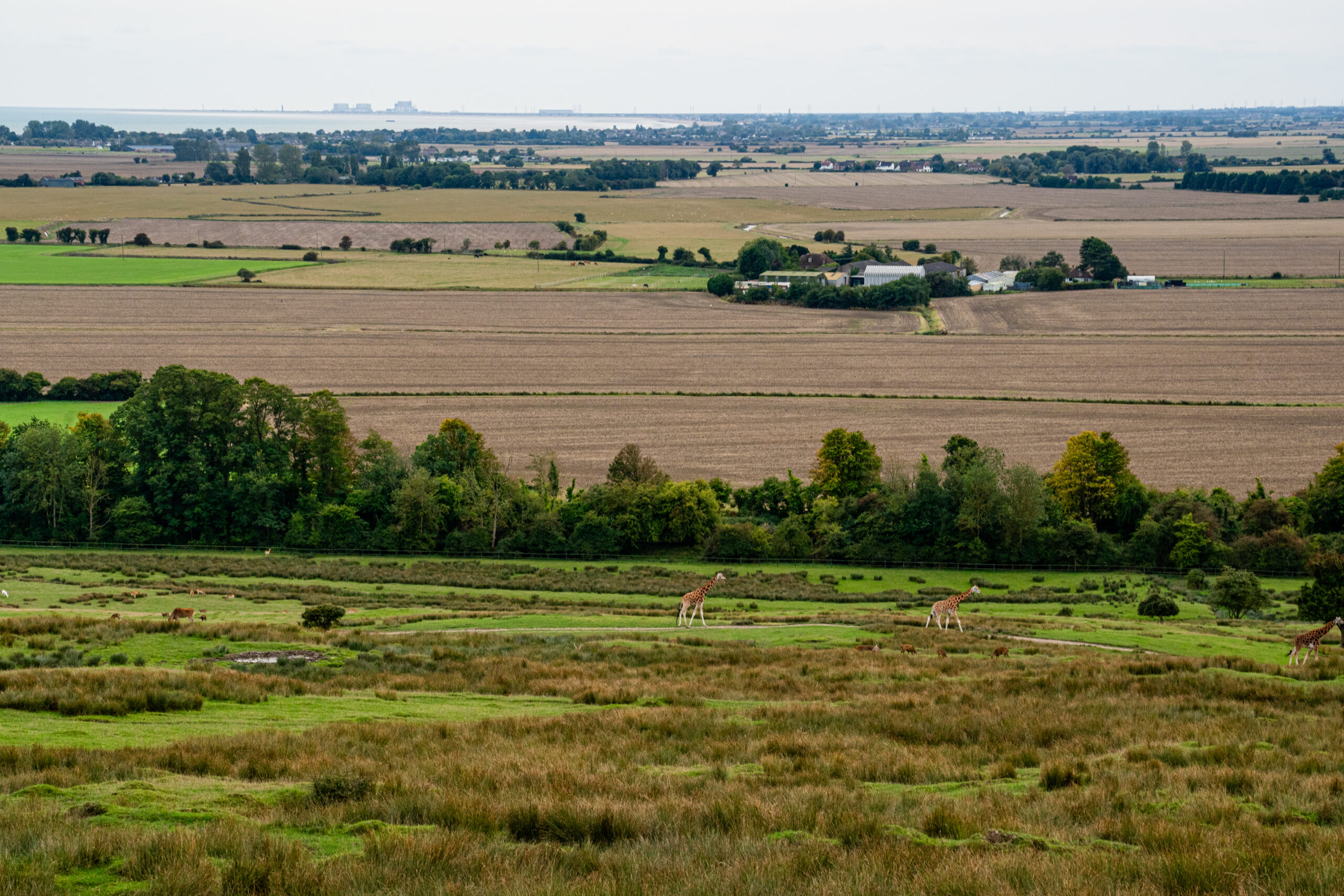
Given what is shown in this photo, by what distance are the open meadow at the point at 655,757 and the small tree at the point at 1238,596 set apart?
4.81 m

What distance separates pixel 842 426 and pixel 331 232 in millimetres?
125668

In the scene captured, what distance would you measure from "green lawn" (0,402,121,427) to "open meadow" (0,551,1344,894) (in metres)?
41.5

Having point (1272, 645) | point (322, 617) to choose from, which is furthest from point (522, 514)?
point (1272, 645)

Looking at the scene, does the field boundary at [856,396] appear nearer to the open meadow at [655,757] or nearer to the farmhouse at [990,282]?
the open meadow at [655,757]

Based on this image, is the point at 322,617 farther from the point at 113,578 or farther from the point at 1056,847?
the point at 1056,847

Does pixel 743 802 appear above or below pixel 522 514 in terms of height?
above

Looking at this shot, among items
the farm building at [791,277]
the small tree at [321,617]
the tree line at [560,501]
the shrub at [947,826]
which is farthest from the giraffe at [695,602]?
the farm building at [791,277]

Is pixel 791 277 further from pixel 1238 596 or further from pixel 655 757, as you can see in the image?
pixel 655 757

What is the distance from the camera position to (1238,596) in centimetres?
3569

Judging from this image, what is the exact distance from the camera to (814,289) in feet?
385

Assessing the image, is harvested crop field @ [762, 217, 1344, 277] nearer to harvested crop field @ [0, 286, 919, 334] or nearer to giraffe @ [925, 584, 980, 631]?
harvested crop field @ [0, 286, 919, 334]

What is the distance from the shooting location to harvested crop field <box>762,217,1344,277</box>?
5340 inches

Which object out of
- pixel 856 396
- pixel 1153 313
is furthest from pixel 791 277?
pixel 856 396

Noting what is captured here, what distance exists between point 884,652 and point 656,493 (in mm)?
24275
